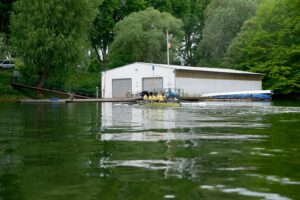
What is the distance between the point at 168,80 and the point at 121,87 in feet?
24.2

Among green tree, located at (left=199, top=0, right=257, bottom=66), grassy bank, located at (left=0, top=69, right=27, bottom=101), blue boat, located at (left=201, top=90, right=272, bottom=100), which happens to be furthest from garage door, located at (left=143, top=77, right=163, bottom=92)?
green tree, located at (left=199, top=0, right=257, bottom=66)

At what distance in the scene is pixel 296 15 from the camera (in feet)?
206

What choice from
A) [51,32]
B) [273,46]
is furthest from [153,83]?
[273,46]

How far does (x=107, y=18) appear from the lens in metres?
77.9

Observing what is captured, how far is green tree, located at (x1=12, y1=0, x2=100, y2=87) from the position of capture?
49844mm

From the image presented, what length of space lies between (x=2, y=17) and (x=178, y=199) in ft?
192

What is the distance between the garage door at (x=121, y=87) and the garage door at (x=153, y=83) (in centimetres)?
217

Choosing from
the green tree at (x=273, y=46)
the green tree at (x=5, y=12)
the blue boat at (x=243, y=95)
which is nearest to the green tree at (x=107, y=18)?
the green tree at (x=5, y=12)

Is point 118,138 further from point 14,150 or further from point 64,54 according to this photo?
point 64,54

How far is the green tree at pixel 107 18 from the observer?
77625 mm

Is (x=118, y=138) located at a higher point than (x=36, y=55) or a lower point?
lower

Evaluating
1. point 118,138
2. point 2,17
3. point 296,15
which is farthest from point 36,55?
point 118,138

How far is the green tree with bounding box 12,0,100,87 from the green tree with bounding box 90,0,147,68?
23.7 metres

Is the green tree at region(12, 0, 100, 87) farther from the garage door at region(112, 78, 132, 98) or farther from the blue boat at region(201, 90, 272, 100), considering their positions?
the blue boat at region(201, 90, 272, 100)
